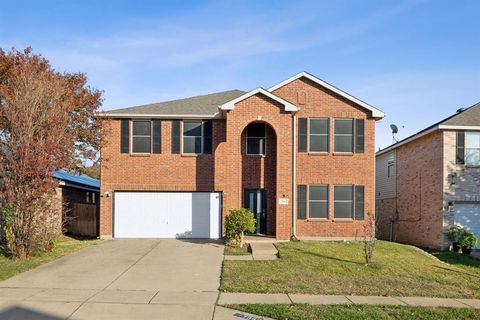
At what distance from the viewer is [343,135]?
18812mm

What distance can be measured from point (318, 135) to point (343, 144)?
→ 111 cm

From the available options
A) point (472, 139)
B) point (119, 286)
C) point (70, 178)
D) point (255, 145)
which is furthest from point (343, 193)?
point (70, 178)

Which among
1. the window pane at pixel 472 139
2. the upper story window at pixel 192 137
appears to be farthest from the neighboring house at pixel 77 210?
the window pane at pixel 472 139

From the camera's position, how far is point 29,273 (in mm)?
11203

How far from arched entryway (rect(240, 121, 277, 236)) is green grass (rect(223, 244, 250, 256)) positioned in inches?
120

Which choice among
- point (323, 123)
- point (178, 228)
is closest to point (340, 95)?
point (323, 123)

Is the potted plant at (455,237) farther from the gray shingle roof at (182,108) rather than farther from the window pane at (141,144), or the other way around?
the window pane at (141,144)

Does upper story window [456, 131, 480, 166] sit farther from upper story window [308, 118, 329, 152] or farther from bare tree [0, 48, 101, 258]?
bare tree [0, 48, 101, 258]

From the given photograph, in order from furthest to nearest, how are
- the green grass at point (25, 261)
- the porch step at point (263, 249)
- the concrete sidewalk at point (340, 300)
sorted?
1. the porch step at point (263, 249)
2. the green grass at point (25, 261)
3. the concrete sidewalk at point (340, 300)

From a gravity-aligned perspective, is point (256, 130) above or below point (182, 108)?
below

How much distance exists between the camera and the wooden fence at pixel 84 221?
68.1ft

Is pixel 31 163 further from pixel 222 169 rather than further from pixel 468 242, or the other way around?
pixel 468 242

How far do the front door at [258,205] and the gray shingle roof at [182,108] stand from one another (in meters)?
3.83

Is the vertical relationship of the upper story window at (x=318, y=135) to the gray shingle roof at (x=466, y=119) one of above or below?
below
